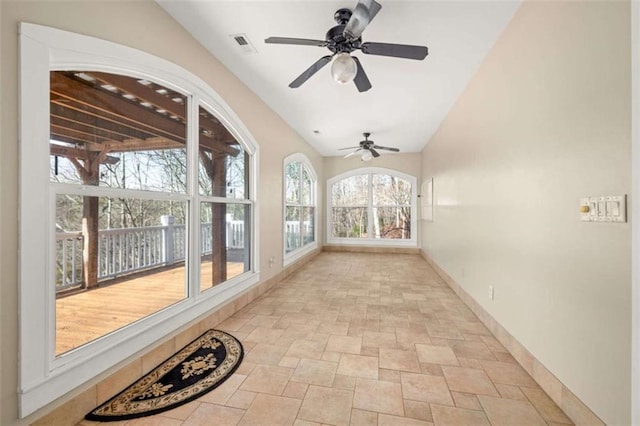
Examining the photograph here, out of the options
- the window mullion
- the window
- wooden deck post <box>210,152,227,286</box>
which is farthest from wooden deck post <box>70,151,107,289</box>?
the window

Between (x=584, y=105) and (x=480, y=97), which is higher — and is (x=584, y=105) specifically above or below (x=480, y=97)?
below

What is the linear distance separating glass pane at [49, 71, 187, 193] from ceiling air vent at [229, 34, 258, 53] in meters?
0.74

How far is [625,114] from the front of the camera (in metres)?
1.19

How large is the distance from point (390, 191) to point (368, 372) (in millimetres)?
6109

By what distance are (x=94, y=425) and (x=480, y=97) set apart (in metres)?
4.17

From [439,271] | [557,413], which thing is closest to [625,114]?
[557,413]

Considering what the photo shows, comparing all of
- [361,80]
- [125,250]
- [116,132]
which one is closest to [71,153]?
[116,132]

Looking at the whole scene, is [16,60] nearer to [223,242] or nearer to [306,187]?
[223,242]

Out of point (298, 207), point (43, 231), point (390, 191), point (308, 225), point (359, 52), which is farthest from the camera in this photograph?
point (390, 191)

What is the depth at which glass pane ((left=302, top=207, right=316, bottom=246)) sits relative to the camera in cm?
636

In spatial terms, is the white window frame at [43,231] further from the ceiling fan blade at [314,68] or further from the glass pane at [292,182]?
the glass pane at [292,182]

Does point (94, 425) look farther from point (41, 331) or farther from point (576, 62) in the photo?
point (576, 62)

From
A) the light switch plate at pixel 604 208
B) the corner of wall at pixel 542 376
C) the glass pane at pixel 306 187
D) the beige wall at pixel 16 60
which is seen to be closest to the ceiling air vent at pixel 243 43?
the beige wall at pixel 16 60

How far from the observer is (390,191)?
7574 millimetres
